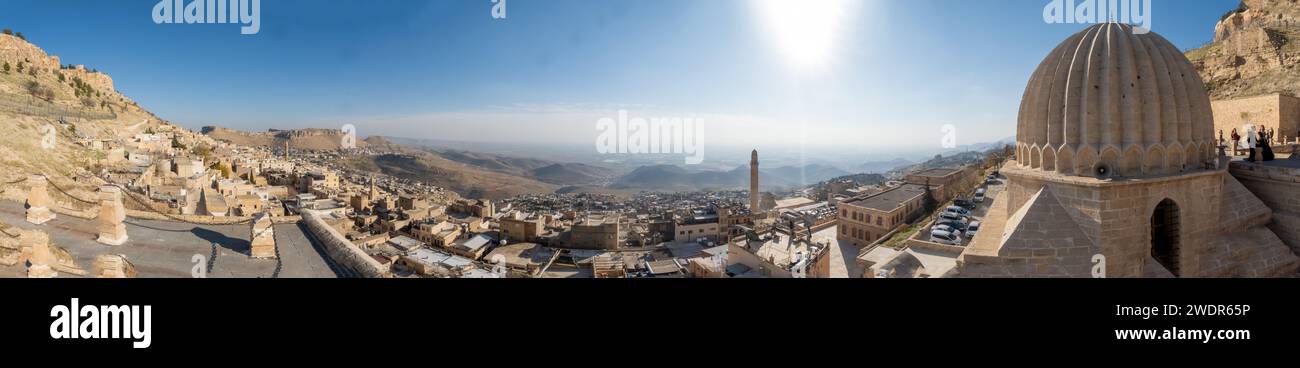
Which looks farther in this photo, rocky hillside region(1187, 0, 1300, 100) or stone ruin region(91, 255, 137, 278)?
rocky hillside region(1187, 0, 1300, 100)

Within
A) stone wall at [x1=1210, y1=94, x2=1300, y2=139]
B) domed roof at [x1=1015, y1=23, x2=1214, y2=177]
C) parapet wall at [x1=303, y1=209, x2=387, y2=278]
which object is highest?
stone wall at [x1=1210, y1=94, x2=1300, y2=139]

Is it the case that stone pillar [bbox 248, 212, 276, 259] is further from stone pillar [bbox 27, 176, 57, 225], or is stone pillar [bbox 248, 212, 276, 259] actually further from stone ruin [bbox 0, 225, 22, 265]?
stone pillar [bbox 27, 176, 57, 225]

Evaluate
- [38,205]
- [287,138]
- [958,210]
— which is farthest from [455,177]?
[38,205]

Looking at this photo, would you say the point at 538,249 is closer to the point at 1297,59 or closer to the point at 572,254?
the point at 572,254

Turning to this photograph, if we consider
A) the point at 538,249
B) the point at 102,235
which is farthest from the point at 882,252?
the point at 102,235

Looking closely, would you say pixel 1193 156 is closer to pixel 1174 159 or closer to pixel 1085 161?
pixel 1174 159

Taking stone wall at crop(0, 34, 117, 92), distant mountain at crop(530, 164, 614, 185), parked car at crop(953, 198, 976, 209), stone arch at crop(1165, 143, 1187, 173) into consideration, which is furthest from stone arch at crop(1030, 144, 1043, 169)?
distant mountain at crop(530, 164, 614, 185)
